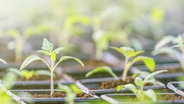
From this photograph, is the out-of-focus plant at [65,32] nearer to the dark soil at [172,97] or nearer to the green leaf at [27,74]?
the green leaf at [27,74]

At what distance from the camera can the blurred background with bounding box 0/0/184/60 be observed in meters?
2.36

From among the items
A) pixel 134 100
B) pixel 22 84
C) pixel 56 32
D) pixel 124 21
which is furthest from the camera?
pixel 124 21

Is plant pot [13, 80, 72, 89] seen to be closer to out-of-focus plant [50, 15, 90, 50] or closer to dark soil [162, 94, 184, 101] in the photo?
dark soil [162, 94, 184, 101]

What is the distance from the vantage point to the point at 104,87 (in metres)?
1.67

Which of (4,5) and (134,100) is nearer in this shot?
(134,100)

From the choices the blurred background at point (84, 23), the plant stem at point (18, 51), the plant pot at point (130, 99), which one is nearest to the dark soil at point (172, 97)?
the plant pot at point (130, 99)

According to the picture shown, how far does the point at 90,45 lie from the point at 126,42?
0.22 meters

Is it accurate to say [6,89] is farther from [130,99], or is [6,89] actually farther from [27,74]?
[130,99]

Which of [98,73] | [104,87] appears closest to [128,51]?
[104,87]

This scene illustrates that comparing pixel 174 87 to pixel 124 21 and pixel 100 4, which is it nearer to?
pixel 124 21

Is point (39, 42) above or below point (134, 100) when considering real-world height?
above

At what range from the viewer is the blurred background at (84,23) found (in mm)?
2357

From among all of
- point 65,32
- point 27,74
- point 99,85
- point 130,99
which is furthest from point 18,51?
point 130,99

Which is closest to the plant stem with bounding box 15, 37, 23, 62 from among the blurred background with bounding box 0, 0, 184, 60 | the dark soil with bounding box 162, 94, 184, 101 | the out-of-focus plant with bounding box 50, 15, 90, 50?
the blurred background with bounding box 0, 0, 184, 60
